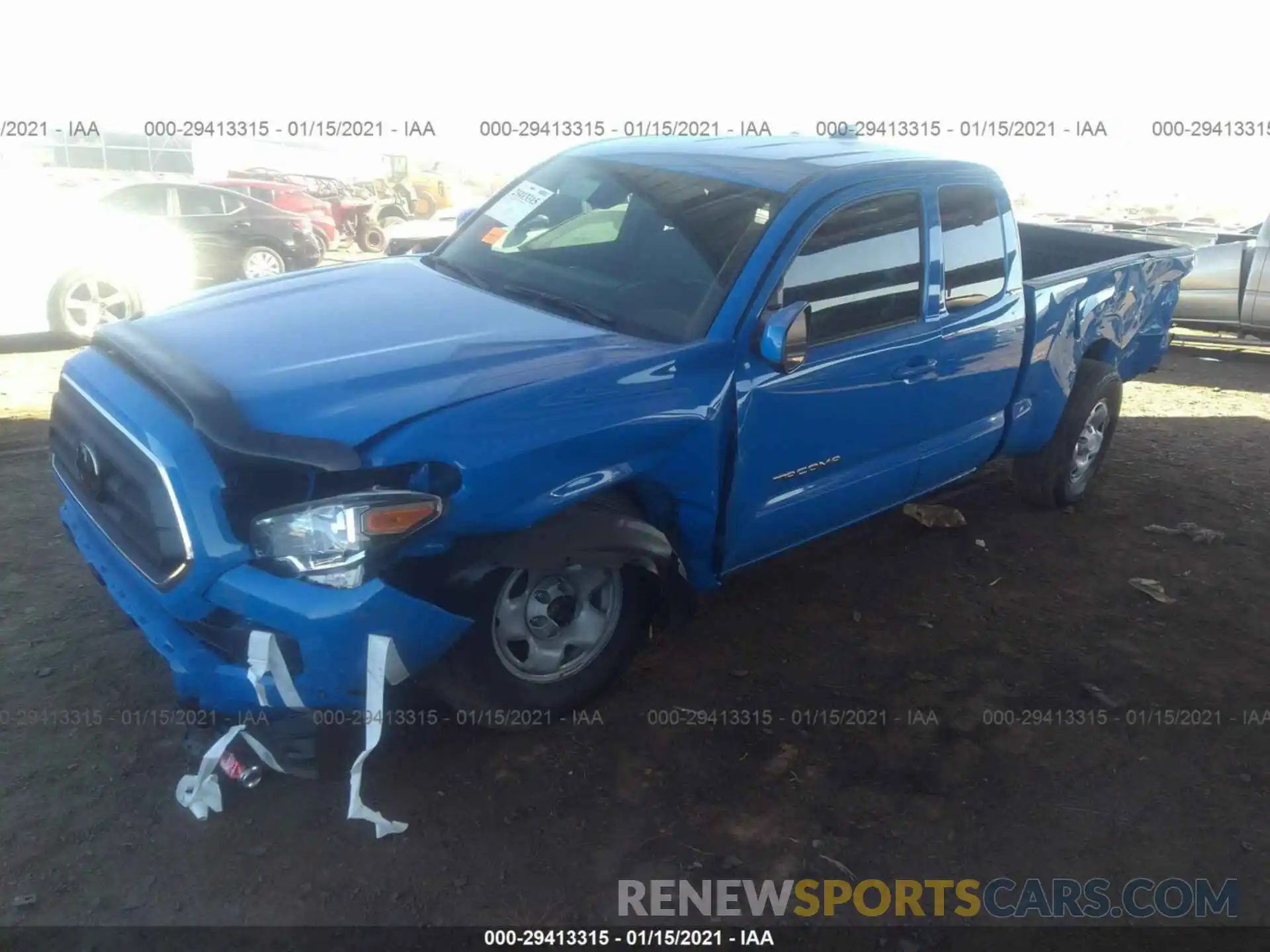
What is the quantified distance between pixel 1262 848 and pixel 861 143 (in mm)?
3092

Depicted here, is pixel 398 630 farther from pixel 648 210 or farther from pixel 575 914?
pixel 648 210

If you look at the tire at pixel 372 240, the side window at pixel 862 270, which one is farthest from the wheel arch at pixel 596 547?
the tire at pixel 372 240

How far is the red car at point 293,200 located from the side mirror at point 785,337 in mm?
13357

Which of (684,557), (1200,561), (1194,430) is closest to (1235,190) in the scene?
(1194,430)

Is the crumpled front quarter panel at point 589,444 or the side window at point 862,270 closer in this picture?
the crumpled front quarter panel at point 589,444

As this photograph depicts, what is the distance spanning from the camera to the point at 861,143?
4.47 m

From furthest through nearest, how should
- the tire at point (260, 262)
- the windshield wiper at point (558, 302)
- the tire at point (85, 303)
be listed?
the tire at point (260, 262), the tire at point (85, 303), the windshield wiper at point (558, 302)

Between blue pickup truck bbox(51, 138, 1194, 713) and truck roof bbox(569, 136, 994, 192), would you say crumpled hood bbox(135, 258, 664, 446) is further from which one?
truck roof bbox(569, 136, 994, 192)

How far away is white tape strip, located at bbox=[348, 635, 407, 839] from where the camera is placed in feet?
8.91

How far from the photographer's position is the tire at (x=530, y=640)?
3.01 metres

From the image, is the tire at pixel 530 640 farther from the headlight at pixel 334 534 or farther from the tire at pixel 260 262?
the tire at pixel 260 262

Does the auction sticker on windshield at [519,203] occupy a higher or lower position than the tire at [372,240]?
higher

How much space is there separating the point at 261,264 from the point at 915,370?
8881mm

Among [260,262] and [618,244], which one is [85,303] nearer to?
[260,262]
